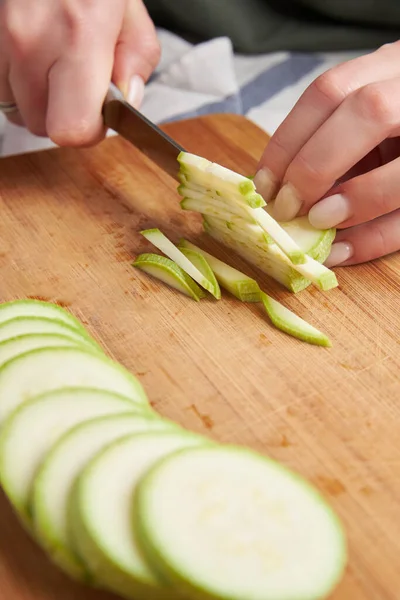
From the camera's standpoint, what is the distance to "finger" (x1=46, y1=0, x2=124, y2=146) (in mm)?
2701

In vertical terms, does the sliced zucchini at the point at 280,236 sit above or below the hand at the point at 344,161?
Answer: below

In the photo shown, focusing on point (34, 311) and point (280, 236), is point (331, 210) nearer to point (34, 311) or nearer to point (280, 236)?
point (280, 236)

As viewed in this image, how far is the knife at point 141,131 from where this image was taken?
2549 mm

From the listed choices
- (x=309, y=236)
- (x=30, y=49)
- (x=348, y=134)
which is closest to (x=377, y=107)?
(x=348, y=134)

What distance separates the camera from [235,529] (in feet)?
4.47

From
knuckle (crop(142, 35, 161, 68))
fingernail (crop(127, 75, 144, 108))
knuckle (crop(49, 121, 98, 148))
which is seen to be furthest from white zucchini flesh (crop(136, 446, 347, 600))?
knuckle (crop(142, 35, 161, 68))

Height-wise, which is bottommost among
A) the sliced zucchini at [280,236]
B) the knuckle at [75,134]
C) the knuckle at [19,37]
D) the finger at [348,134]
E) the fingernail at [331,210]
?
the knuckle at [75,134]

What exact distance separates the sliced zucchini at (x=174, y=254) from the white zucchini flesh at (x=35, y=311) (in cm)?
43

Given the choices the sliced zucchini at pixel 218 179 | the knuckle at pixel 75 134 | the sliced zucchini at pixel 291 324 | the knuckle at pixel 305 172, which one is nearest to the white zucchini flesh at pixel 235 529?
the sliced zucchini at pixel 291 324

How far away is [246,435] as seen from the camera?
1.86 metres

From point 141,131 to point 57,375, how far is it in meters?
1.20

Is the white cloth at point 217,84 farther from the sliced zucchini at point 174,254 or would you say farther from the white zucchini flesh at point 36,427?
the white zucchini flesh at point 36,427

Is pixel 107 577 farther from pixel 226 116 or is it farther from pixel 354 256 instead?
pixel 226 116

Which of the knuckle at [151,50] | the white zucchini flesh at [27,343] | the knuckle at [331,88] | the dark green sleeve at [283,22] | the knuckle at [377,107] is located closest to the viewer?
the white zucchini flesh at [27,343]
